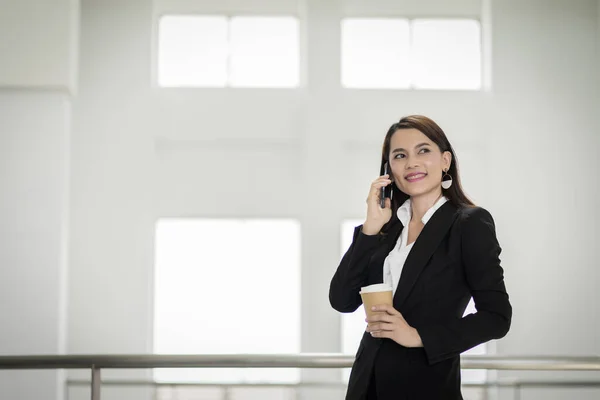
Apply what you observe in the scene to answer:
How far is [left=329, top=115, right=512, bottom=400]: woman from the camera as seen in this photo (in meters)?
1.54

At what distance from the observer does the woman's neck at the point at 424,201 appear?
1.74 meters

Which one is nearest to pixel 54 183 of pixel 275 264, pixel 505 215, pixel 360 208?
pixel 275 264

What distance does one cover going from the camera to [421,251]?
162 centimetres

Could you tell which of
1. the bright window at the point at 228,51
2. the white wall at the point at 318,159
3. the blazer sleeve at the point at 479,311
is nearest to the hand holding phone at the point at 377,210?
the blazer sleeve at the point at 479,311

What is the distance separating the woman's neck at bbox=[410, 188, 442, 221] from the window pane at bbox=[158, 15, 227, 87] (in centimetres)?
372

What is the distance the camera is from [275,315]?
5059 mm

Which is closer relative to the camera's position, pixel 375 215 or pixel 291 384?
pixel 375 215

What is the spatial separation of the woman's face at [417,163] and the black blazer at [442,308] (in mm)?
88

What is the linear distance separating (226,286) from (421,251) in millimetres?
3641

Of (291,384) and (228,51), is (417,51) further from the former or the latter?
(291,384)

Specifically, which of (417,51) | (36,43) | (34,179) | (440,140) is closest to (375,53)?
(417,51)

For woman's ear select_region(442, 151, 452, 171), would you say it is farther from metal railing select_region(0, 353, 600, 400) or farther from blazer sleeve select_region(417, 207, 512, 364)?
metal railing select_region(0, 353, 600, 400)

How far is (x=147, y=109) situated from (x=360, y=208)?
1.78 metres

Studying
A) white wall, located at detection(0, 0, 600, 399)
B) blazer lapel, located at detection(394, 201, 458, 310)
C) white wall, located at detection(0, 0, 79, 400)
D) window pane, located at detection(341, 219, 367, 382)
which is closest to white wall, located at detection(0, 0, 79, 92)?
white wall, located at detection(0, 0, 79, 400)
